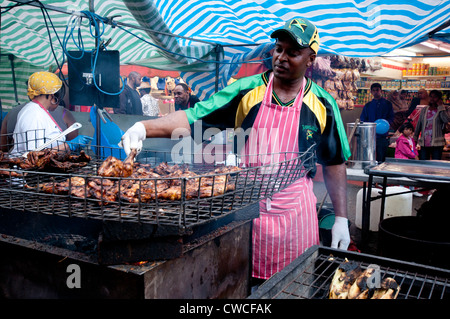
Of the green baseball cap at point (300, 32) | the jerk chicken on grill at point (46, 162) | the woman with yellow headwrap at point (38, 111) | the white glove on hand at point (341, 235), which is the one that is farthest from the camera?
the woman with yellow headwrap at point (38, 111)

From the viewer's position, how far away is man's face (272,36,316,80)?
251 centimetres

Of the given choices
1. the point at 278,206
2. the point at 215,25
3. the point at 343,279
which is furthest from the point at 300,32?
the point at 215,25

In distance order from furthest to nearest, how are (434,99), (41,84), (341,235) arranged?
(434,99)
(41,84)
(341,235)

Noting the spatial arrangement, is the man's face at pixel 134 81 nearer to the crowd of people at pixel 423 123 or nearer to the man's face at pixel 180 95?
the man's face at pixel 180 95

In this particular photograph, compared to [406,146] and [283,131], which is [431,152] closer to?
[406,146]

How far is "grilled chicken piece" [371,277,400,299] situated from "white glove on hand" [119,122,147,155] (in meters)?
1.44

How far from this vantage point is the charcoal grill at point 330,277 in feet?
4.90

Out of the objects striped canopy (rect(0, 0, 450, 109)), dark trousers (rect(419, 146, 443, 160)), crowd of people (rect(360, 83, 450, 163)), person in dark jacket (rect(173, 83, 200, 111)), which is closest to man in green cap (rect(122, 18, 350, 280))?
striped canopy (rect(0, 0, 450, 109))

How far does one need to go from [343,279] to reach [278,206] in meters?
1.21

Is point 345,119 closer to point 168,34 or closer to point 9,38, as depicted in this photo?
point 168,34

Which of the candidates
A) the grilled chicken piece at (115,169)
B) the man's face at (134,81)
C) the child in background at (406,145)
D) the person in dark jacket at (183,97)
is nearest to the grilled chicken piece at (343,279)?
the grilled chicken piece at (115,169)

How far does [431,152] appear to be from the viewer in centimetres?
1009

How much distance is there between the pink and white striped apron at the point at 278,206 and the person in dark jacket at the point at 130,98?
22.7 ft
